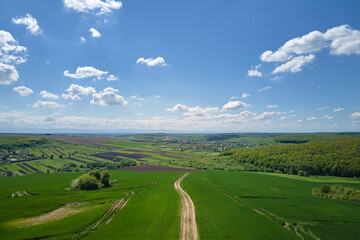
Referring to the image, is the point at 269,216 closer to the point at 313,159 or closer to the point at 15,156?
the point at 313,159

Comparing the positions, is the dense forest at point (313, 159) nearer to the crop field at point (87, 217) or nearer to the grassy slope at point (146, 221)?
the crop field at point (87, 217)

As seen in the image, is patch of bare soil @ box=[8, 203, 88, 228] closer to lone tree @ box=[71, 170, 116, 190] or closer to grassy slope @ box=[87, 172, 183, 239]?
grassy slope @ box=[87, 172, 183, 239]

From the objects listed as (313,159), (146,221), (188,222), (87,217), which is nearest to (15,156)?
(87,217)

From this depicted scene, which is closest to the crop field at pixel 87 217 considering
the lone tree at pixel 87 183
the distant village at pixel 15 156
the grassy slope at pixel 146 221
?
the grassy slope at pixel 146 221

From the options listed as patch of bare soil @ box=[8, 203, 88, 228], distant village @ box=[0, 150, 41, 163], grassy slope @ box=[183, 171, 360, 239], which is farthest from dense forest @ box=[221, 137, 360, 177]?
distant village @ box=[0, 150, 41, 163]

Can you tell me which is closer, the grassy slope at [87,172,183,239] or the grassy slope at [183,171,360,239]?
the grassy slope at [87,172,183,239]

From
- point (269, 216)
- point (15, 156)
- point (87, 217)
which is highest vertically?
point (87, 217)

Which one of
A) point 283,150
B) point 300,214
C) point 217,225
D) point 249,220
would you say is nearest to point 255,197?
point 300,214

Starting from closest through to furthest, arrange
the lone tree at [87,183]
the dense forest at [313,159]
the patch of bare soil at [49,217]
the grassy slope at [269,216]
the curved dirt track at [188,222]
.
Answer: the curved dirt track at [188,222] → the grassy slope at [269,216] → the patch of bare soil at [49,217] → the lone tree at [87,183] → the dense forest at [313,159]

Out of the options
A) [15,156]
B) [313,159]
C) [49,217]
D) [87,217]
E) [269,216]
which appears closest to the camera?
[87,217]
